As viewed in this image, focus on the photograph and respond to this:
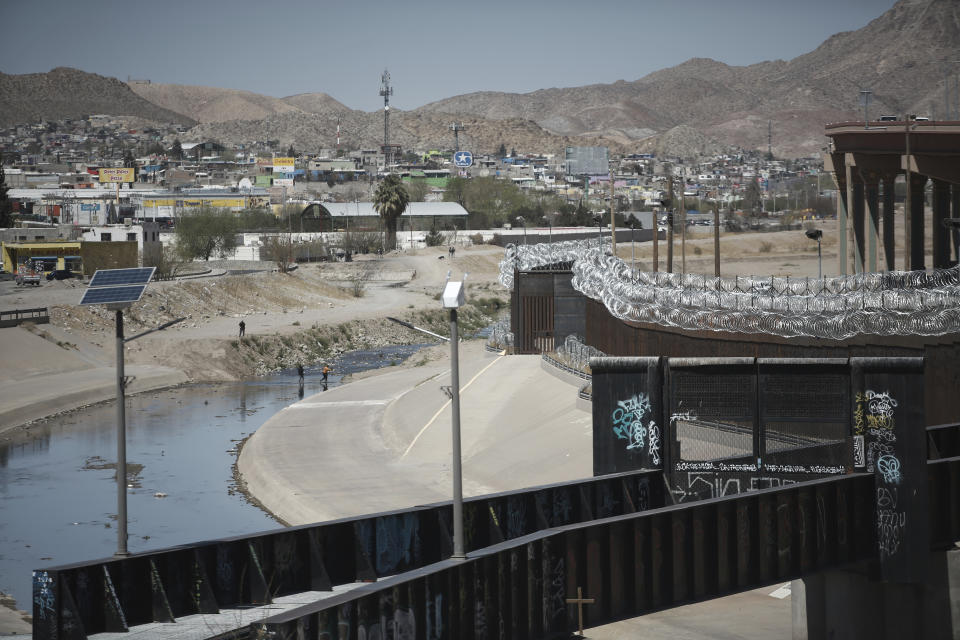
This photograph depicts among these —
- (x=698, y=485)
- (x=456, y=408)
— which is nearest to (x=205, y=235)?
(x=698, y=485)

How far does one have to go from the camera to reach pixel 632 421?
2081 cm

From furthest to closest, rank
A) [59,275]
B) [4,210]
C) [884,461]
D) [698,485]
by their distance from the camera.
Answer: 1. [4,210]
2. [59,275]
3. [698,485]
4. [884,461]

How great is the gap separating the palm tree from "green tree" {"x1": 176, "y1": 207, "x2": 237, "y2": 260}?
15.8 metres

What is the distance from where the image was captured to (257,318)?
83.1 metres

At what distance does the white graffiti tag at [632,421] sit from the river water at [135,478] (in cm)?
1239

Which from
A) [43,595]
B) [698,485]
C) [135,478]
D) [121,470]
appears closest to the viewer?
[43,595]

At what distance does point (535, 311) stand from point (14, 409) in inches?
929

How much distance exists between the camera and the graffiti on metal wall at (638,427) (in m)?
20.8

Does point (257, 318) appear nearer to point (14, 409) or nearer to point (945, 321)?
point (14, 409)

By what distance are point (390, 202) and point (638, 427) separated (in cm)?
Result: 10488

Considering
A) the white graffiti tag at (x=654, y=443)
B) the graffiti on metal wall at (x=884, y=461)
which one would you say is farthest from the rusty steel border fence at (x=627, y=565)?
the white graffiti tag at (x=654, y=443)

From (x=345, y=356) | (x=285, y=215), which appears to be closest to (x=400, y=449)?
(x=345, y=356)

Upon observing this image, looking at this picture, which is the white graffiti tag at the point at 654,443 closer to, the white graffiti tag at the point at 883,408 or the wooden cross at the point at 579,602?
the white graffiti tag at the point at 883,408

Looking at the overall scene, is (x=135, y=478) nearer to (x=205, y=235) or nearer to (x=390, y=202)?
(x=205, y=235)
